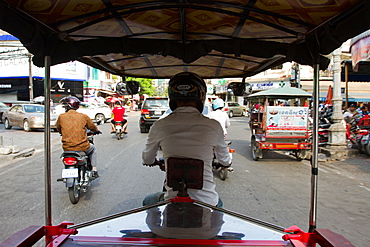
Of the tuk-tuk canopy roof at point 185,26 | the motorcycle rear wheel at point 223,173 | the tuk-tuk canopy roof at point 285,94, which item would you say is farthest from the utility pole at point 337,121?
the tuk-tuk canopy roof at point 185,26

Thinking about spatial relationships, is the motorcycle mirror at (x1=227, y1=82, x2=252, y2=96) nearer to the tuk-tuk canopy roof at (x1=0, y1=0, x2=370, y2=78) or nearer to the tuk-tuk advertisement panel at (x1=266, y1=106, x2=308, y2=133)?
the tuk-tuk canopy roof at (x1=0, y1=0, x2=370, y2=78)

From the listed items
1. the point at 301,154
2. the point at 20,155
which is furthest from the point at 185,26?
the point at 20,155

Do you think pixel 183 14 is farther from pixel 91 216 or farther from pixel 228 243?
pixel 91 216

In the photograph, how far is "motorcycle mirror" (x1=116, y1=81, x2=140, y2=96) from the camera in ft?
15.1

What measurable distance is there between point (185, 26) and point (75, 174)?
322 cm

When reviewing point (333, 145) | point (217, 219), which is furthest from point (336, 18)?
point (333, 145)

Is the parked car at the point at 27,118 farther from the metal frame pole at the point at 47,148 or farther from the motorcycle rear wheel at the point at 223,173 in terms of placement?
the metal frame pole at the point at 47,148

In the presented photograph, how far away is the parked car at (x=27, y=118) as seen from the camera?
15.5 m

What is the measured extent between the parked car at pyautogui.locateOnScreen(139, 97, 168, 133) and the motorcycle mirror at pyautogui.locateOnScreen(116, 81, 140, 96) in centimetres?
1047

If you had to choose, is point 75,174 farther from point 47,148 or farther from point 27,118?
point 27,118

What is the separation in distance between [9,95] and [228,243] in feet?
118

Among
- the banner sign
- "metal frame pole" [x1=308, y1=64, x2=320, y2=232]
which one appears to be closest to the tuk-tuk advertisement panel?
the banner sign

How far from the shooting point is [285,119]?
9211mm

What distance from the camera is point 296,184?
262 inches
